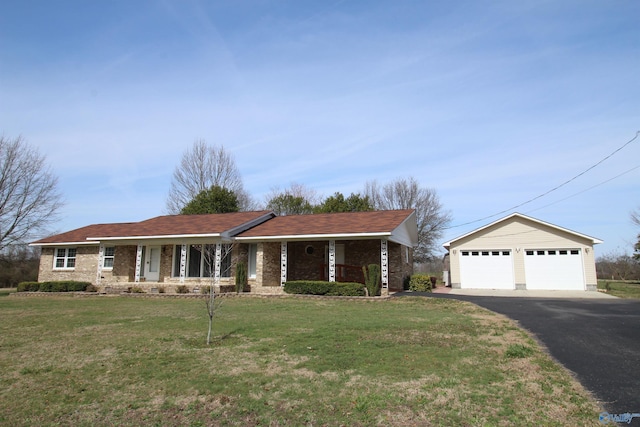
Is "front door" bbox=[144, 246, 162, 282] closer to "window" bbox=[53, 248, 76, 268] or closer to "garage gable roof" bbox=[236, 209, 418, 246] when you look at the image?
"window" bbox=[53, 248, 76, 268]

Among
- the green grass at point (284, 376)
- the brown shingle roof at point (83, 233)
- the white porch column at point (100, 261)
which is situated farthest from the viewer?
the brown shingle roof at point (83, 233)

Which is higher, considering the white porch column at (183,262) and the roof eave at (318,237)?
the roof eave at (318,237)

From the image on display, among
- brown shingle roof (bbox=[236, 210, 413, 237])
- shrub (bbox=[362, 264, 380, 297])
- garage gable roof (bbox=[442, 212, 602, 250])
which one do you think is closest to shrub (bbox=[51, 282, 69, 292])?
brown shingle roof (bbox=[236, 210, 413, 237])

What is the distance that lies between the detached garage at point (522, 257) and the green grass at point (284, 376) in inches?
540

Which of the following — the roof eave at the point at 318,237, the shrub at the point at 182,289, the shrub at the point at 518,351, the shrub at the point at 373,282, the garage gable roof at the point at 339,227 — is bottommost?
the shrub at the point at 518,351

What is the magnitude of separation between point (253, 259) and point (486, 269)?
13509mm

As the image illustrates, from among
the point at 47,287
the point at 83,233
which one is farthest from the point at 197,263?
the point at 83,233

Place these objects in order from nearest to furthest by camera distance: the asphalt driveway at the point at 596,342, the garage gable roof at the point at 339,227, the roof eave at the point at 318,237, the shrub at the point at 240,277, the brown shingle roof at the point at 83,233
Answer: the asphalt driveway at the point at 596,342 < the roof eave at the point at 318,237 < the garage gable roof at the point at 339,227 < the shrub at the point at 240,277 < the brown shingle roof at the point at 83,233

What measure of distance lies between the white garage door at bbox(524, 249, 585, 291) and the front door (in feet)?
68.9

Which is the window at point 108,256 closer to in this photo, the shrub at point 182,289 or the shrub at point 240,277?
the shrub at point 182,289

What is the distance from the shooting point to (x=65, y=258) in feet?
81.2

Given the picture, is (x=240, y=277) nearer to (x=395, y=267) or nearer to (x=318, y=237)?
(x=318, y=237)

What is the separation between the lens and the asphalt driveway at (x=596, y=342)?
16.9ft

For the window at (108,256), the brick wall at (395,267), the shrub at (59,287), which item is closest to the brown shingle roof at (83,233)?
the window at (108,256)
